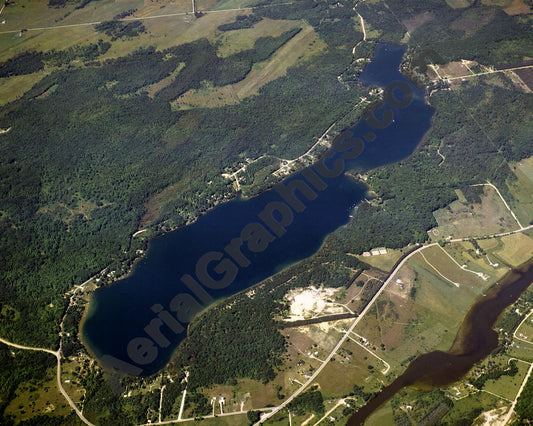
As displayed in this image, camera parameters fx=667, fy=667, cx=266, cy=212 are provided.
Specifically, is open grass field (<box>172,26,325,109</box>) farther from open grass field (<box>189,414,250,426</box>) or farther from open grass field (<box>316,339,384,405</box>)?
open grass field (<box>189,414,250,426</box>)

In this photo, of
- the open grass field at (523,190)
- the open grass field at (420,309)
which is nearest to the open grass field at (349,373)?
the open grass field at (420,309)

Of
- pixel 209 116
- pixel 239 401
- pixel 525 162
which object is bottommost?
pixel 525 162

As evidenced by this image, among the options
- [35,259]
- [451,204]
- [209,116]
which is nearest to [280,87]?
[209,116]

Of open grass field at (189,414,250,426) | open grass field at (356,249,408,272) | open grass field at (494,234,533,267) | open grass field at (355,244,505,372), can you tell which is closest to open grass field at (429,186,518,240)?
open grass field at (494,234,533,267)

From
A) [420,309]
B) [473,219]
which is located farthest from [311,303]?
[473,219]

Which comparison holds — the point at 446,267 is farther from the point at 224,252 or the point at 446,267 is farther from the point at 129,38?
the point at 129,38

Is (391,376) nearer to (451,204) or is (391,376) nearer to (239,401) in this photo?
(239,401)

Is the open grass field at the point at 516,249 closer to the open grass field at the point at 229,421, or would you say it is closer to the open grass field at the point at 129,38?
the open grass field at the point at 229,421
